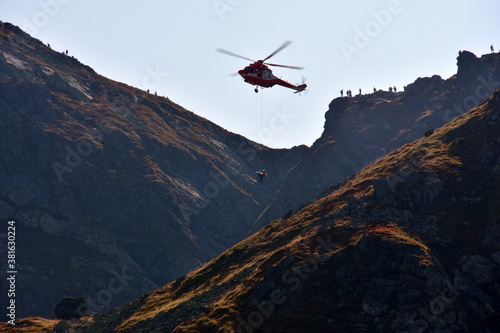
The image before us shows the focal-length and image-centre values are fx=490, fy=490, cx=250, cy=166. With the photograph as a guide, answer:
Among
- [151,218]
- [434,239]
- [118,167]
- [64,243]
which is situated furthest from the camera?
[118,167]

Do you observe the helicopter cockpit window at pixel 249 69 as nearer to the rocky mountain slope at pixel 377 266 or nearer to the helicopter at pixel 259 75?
the helicopter at pixel 259 75

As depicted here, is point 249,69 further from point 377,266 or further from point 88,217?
point 88,217

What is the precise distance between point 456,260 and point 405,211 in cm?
1264

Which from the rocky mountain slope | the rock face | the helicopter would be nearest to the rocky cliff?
the rock face

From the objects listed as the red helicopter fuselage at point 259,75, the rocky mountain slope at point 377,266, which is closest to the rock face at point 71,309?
the rocky mountain slope at point 377,266

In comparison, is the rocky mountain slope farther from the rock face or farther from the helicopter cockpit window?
the helicopter cockpit window

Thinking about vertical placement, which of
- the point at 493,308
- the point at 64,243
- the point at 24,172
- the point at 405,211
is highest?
the point at 24,172

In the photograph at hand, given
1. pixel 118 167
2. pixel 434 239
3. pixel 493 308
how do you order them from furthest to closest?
pixel 118 167
pixel 434 239
pixel 493 308

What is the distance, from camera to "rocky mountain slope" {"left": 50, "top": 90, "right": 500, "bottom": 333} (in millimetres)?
55469

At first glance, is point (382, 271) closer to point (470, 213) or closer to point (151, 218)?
point (470, 213)

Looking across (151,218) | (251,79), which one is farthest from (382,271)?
(151,218)

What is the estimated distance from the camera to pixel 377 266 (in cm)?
6184

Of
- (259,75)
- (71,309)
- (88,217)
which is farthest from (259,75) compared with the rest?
(88,217)

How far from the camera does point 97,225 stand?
171375 millimetres
